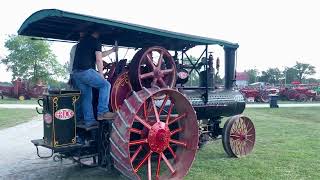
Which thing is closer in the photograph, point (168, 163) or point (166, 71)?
point (168, 163)

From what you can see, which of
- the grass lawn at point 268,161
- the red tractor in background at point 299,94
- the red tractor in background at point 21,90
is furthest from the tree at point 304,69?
the grass lawn at point 268,161

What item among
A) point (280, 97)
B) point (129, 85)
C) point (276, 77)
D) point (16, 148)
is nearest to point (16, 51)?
point (280, 97)

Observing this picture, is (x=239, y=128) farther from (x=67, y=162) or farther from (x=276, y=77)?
(x=276, y=77)

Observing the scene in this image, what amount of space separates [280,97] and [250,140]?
28.2m

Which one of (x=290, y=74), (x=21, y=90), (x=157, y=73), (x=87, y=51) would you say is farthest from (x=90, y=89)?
(x=290, y=74)

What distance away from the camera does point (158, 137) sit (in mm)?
4852

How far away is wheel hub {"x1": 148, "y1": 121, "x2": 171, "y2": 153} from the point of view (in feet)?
15.8

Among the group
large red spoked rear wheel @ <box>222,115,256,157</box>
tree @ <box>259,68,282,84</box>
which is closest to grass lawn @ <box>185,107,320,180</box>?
large red spoked rear wheel @ <box>222,115,256,157</box>

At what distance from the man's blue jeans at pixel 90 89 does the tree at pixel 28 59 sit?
4847 centimetres

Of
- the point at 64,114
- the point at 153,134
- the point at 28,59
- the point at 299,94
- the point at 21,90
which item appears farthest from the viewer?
the point at 28,59

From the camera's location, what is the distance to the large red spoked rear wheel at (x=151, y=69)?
5.19 m

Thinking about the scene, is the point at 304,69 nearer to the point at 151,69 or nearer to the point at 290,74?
the point at 290,74

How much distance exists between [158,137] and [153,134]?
0.08m

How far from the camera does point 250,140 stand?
720cm
